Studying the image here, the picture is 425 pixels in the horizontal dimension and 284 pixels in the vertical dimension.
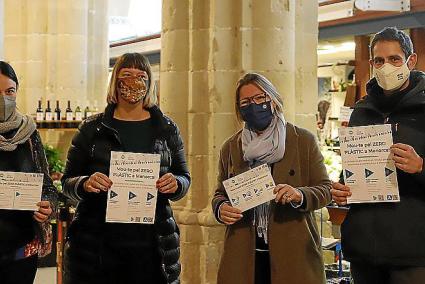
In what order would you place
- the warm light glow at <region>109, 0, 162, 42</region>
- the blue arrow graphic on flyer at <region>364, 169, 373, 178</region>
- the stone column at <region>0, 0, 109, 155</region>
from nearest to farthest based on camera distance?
1. the blue arrow graphic on flyer at <region>364, 169, 373, 178</region>
2. the stone column at <region>0, 0, 109, 155</region>
3. the warm light glow at <region>109, 0, 162, 42</region>

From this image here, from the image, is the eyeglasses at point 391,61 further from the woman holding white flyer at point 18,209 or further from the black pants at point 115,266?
the woman holding white flyer at point 18,209

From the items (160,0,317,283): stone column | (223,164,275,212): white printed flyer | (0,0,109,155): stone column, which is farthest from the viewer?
(0,0,109,155): stone column

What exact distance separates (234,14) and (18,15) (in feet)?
16.3

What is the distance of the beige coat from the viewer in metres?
3.23

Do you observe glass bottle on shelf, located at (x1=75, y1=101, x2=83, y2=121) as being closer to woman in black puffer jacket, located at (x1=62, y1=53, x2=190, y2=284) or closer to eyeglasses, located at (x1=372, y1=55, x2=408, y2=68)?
woman in black puffer jacket, located at (x1=62, y1=53, x2=190, y2=284)

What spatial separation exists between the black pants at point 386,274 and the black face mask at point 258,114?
67cm

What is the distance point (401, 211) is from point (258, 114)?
0.70 meters

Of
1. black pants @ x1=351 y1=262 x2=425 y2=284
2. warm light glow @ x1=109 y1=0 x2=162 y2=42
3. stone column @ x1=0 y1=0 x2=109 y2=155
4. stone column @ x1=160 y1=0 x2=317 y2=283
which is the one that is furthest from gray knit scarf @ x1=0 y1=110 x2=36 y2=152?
warm light glow @ x1=109 y1=0 x2=162 y2=42

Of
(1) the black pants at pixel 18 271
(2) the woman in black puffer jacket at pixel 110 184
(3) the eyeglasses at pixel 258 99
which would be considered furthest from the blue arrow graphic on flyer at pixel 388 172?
(1) the black pants at pixel 18 271

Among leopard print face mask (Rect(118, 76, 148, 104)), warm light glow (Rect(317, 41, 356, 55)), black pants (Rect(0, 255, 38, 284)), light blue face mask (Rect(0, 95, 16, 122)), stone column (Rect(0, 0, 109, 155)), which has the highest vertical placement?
warm light glow (Rect(317, 41, 356, 55))

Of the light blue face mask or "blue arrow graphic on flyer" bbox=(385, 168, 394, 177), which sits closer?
"blue arrow graphic on flyer" bbox=(385, 168, 394, 177)

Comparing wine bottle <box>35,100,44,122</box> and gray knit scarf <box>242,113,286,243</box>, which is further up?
wine bottle <box>35,100,44,122</box>

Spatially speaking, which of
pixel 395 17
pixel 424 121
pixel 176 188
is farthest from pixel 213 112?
pixel 395 17

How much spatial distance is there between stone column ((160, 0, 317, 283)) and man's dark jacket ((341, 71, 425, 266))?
7.92 ft
